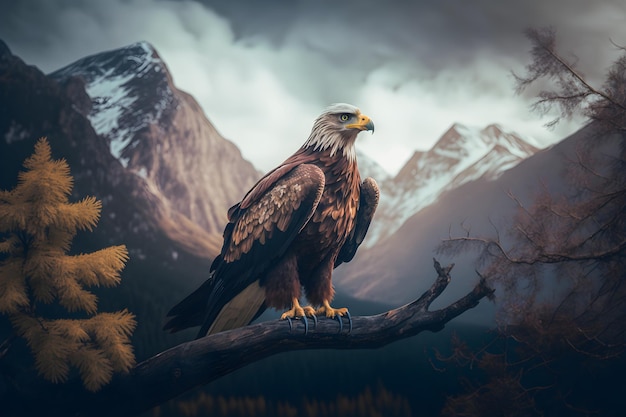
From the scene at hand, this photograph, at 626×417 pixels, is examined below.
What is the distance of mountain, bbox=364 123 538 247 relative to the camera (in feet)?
16.0

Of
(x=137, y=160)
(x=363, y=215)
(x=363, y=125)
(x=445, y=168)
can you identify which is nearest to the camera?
(x=363, y=125)

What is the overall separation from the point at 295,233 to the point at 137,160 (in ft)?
6.96

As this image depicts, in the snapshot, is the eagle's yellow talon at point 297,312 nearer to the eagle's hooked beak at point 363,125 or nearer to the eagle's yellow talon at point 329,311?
the eagle's yellow talon at point 329,311

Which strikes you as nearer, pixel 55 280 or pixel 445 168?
pixel 55 280

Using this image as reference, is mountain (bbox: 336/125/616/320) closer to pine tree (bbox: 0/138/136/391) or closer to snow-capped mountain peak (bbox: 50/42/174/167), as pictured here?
pine tree (bbox: 0/138/136/391)

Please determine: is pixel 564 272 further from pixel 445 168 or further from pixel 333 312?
pixel 333 312

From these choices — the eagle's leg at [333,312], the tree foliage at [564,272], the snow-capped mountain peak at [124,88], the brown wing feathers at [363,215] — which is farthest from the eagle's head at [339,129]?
the snow-capped mountain peak at [124,88]

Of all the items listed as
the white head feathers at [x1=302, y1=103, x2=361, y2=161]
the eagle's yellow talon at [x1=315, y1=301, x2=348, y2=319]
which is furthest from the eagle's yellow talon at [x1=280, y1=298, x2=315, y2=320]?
the white head feathers at [x1=302, y1=103, x2=361, y2=161]

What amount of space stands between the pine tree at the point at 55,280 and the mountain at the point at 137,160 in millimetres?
296

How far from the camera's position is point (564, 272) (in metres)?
4.10

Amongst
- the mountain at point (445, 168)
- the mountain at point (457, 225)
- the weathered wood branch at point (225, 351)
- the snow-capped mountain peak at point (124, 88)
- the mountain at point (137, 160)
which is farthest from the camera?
the mountain at point (445, 168)

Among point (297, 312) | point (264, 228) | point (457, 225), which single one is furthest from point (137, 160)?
point (457, 225)

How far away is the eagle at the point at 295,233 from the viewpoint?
10.6 ft

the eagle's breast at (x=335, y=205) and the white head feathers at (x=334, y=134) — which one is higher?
the white head feathers at (x=334, y=134)
